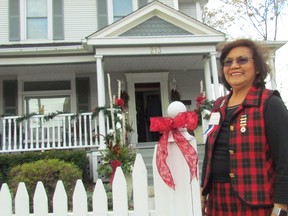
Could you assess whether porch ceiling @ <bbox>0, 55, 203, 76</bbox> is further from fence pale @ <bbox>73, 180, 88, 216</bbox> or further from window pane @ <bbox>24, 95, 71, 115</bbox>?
fence pale @ <bbox>73, 180, 88, 216</bbox>

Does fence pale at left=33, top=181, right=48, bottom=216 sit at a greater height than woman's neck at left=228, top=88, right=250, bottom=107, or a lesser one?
lesser

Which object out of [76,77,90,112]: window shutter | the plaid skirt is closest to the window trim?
[76,77,90,112]: window shutter

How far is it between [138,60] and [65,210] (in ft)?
27.3

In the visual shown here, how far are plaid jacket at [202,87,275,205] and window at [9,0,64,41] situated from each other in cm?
1053

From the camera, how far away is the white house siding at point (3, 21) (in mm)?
11352

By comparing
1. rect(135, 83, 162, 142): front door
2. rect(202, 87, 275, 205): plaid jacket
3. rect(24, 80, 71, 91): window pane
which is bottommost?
rect(202, 87, 275, 205): plaid jacket

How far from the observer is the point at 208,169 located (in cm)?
196

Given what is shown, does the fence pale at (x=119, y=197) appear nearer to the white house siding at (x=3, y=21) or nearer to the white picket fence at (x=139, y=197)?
the white picket fence at (x=139, y=197)

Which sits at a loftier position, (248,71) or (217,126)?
(248,71)

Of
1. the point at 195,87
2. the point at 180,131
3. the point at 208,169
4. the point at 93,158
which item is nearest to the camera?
the point at 208,169

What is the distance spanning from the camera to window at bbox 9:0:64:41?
11414 millimetres

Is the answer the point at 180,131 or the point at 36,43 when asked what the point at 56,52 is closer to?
the point at 36,43

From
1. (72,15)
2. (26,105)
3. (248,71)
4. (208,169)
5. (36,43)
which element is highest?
(72,15)

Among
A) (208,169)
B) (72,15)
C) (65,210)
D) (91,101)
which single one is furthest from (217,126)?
(72,15)
